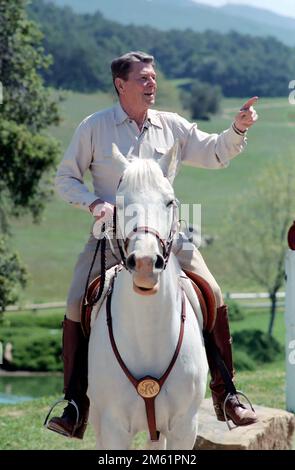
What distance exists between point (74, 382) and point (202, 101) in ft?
334

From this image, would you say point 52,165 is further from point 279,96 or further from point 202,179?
point 279,96

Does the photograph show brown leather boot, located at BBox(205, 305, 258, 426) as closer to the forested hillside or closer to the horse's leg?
the horse's leg

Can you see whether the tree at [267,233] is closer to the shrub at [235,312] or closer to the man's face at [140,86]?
the shrub at [235,312]

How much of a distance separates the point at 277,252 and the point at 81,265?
34.8 meters

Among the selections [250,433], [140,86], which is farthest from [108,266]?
[250,433]

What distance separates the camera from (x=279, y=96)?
4902 inches

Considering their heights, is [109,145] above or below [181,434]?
above

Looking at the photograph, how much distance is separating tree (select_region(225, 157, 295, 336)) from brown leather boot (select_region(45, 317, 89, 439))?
113 ft

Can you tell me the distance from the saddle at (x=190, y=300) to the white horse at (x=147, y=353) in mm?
173

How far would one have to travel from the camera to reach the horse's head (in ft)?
15.9

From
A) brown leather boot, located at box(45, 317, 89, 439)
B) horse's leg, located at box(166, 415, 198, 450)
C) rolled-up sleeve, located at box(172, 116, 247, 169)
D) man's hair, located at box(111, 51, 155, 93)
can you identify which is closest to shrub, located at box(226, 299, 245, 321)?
rolled-up sleeve, located at box(172, 116, 247, 169)

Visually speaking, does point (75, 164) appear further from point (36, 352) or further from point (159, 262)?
point (36, 352)

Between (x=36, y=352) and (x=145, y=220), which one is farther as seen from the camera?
(x=36, y=352)

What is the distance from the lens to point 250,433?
28.8ft
